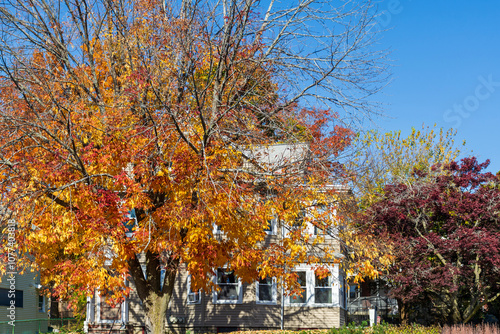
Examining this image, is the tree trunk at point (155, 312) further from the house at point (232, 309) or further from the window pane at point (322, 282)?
the window pane at point (322, 282)

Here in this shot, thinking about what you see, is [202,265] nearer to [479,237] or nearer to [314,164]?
[314,164]

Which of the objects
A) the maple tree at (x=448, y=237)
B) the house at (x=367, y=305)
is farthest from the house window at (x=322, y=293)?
→ the house at (x=367, y=305)

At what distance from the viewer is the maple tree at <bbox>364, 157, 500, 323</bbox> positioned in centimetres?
2150

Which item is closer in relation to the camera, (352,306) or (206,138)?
(206,138)

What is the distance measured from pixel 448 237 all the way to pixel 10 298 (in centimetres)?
2175

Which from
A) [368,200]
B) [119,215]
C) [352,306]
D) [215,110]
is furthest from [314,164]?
[352,306]

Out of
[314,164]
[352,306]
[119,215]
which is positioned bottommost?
[352,306]

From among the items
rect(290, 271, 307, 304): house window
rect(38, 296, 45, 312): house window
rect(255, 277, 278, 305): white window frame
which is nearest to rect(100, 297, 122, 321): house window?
rect(255, 277, 278, 305): white window frame

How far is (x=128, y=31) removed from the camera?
14125mm

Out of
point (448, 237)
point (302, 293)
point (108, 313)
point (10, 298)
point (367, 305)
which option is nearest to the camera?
point (448, 237)

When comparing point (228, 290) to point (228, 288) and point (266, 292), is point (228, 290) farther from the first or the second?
point (266, 292)

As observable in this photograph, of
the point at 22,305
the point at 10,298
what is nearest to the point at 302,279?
the point at 10,298

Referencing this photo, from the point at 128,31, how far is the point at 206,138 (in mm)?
4538

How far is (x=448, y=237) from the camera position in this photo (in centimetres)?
2305
